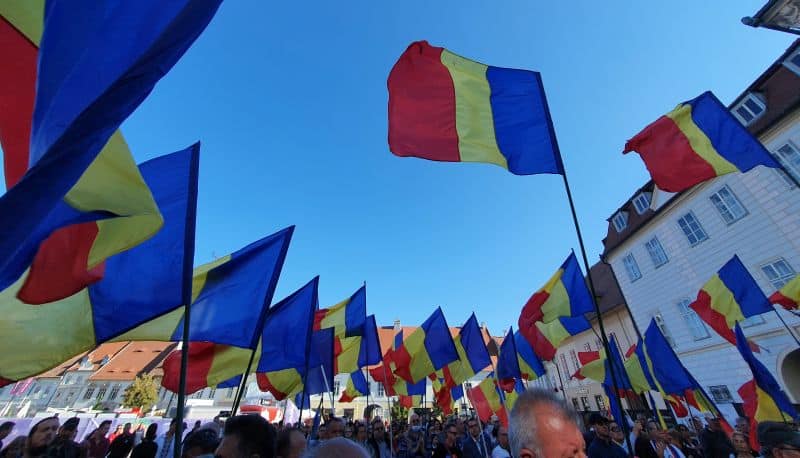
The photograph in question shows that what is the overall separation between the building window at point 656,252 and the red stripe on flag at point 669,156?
17.1 meters

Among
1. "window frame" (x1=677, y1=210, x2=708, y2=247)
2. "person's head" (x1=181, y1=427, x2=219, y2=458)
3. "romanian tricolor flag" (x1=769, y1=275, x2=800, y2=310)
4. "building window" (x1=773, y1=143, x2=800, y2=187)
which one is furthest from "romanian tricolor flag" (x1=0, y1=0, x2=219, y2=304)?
"window frame" (x1=677, y1=210, x2=708, y2=247)

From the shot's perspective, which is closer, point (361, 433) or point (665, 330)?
point (361, 433)

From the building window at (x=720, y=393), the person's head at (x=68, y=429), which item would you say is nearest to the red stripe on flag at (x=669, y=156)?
the person's head at (x=68, y=429)

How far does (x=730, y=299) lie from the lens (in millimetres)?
8625

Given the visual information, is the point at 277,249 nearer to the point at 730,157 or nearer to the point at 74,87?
the point at 74,87

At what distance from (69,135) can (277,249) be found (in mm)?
3928

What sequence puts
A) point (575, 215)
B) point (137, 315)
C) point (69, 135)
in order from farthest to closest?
point (575, 215), point (137, 315), point (69, 135)

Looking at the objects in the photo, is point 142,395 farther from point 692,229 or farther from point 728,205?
point 728,205

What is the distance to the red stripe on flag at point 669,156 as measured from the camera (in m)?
5.77

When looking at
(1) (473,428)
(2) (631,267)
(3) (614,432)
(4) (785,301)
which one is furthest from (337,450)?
(2) (631,267)

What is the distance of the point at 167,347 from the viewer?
158ft

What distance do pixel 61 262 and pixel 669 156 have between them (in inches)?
322

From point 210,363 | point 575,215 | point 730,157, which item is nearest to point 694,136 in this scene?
point 730,157

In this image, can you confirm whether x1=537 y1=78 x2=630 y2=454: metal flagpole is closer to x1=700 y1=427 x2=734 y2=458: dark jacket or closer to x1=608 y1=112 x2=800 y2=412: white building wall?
x1=700 y1=427 x2=734 y2=458: dark jacket
